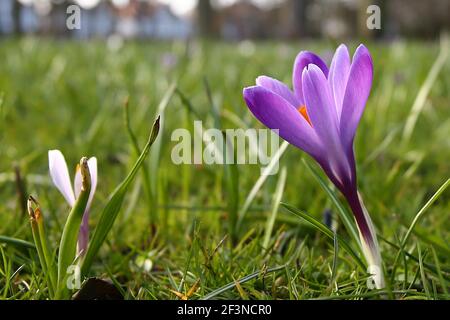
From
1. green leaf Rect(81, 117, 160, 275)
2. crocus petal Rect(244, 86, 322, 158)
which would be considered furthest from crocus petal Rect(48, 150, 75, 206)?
crocus petal Rect(244, 86, 322, 158)

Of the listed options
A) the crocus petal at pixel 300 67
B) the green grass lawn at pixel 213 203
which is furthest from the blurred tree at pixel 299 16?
the crocus petal at pixel 300 67

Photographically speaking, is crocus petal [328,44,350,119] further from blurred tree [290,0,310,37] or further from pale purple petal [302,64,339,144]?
blurred tree [290,0,310,37]

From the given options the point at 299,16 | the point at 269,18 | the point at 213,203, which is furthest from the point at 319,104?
the point at 269,18

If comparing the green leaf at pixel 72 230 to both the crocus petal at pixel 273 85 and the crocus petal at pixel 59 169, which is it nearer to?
the crocus petal at pixel 59 169

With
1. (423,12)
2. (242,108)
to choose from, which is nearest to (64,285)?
(242,108)

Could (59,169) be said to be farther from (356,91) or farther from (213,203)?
(213,203)
